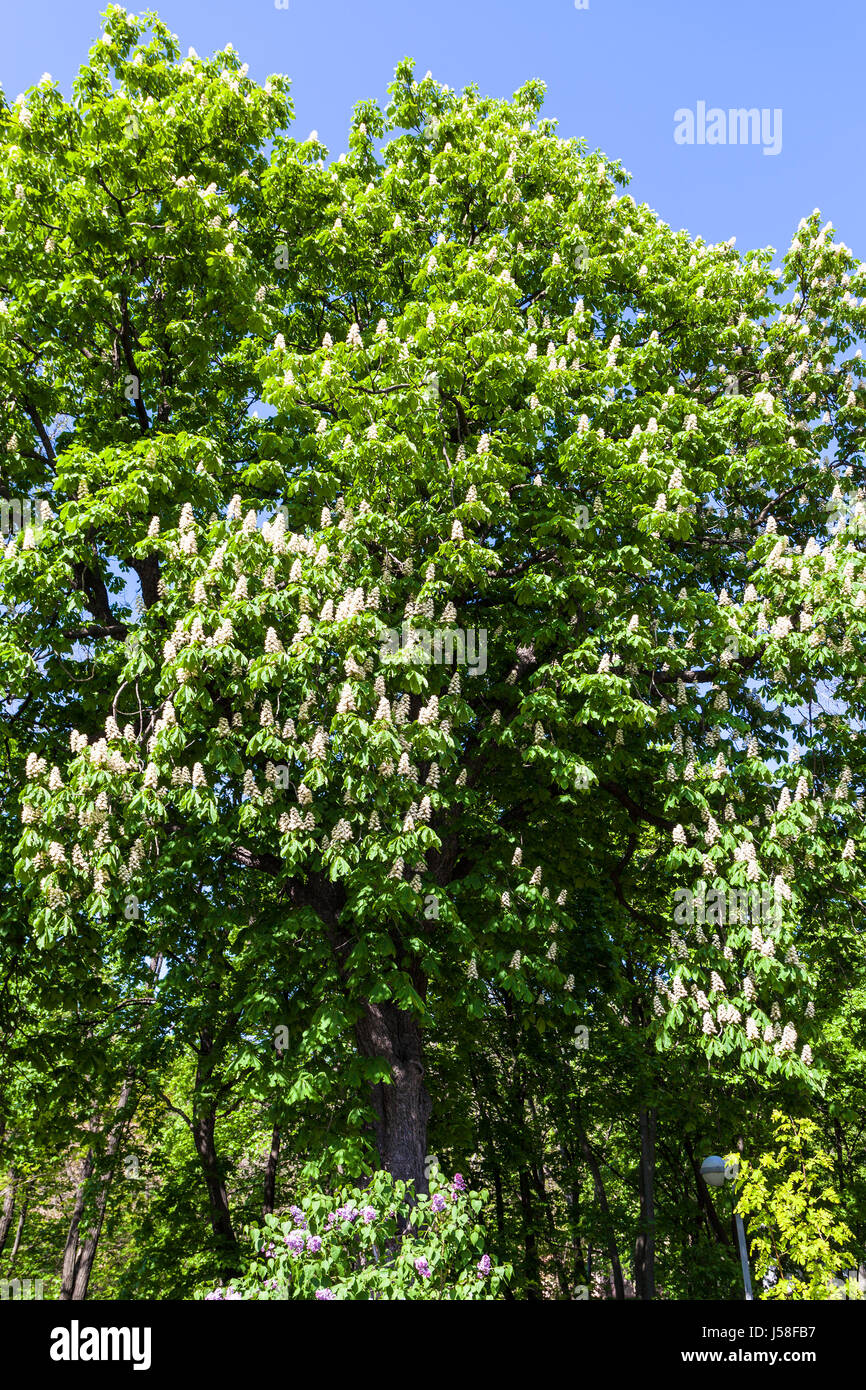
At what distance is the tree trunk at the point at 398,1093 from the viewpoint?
10.1 m

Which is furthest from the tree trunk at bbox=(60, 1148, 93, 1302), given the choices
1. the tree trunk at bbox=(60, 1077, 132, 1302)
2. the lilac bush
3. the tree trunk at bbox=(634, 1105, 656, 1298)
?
the lilac bush

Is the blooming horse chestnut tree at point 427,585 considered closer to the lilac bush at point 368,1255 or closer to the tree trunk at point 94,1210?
the lilac bush at point 368,1255

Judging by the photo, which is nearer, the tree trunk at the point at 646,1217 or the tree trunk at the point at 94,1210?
the tree trunk at the point at 94,1210

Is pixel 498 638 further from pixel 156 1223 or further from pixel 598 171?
pixel 156 1223

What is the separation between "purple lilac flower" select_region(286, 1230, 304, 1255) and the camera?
5988 millimetres

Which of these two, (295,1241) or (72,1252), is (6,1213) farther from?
(295,1241)

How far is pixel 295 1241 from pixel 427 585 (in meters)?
5.49

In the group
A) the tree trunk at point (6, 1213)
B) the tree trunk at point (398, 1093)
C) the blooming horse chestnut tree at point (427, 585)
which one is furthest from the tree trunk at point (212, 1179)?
the tree trunk at point (6, 1213)

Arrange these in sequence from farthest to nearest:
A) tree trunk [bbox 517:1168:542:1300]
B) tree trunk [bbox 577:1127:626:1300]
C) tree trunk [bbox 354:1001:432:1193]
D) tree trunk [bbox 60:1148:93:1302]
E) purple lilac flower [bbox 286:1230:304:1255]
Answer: tree trunk [bbox 577:1127:626:1300], tree trunk [bbox 60:1148:93:1302], tree trunk [bbox 517:1168:542:1300], tree trunk [bbox 354:1001:432:1193], purple lilac flower [bbox 286:1230:304:1255]

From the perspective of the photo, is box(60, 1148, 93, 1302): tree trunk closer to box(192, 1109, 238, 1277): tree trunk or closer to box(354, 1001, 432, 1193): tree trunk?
box(192, 1109, 238, 1277): tree trunk

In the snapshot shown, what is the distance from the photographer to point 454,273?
11.2 metres

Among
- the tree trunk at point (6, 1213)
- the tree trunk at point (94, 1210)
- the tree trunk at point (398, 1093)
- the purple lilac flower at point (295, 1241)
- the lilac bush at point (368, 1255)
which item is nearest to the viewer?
the lilac bush at point (368, 1255)
